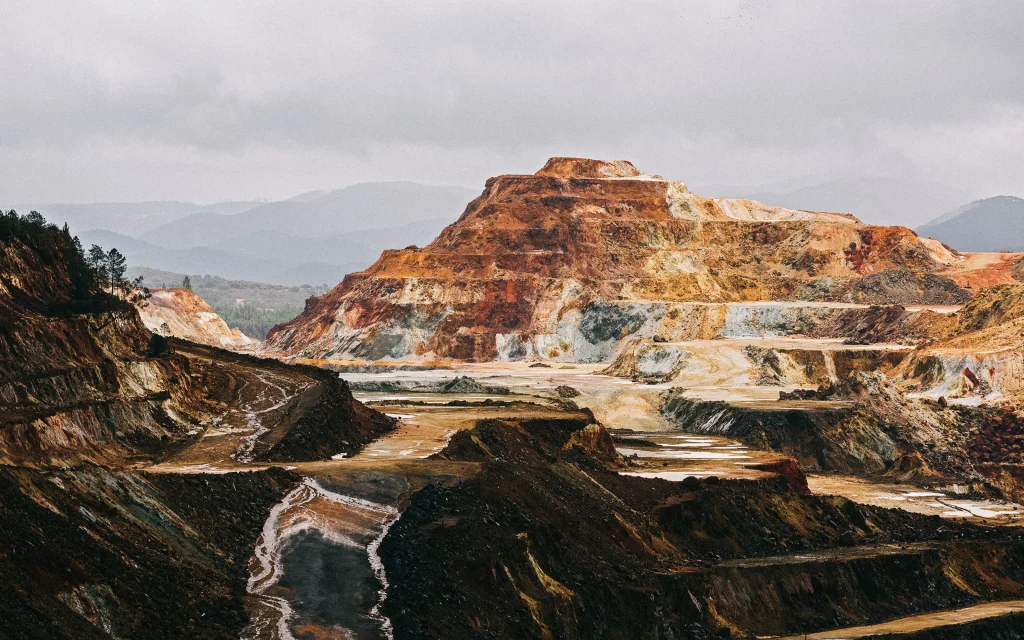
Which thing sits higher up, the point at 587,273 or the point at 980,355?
the point at 587,273

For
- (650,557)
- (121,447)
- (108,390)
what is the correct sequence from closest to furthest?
(650,557) → (121,447) → (108,390)

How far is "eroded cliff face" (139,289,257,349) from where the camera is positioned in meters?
170

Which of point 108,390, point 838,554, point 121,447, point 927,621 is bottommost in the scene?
point 927,621

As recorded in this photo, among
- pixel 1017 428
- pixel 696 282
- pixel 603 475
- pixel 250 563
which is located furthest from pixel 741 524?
pixel 696 282

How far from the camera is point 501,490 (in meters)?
43.3

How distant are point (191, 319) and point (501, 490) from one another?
145053 millimetres

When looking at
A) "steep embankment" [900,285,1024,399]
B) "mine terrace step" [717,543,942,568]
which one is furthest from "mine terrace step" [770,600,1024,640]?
"steep embankment" [900,285,1024,399]

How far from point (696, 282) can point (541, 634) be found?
13052cm

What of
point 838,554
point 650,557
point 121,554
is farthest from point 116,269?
point 121,554

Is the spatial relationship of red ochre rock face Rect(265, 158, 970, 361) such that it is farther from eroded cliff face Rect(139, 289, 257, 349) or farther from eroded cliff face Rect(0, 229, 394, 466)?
eroded cliff face Rect(0, 229, 394, 466)

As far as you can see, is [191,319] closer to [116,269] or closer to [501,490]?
[116,269]

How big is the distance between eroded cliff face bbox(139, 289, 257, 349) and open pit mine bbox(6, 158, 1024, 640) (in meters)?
→ 56.8

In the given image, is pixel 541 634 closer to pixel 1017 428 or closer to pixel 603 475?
pixel 603 475

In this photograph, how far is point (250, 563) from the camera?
3494 centimetres
